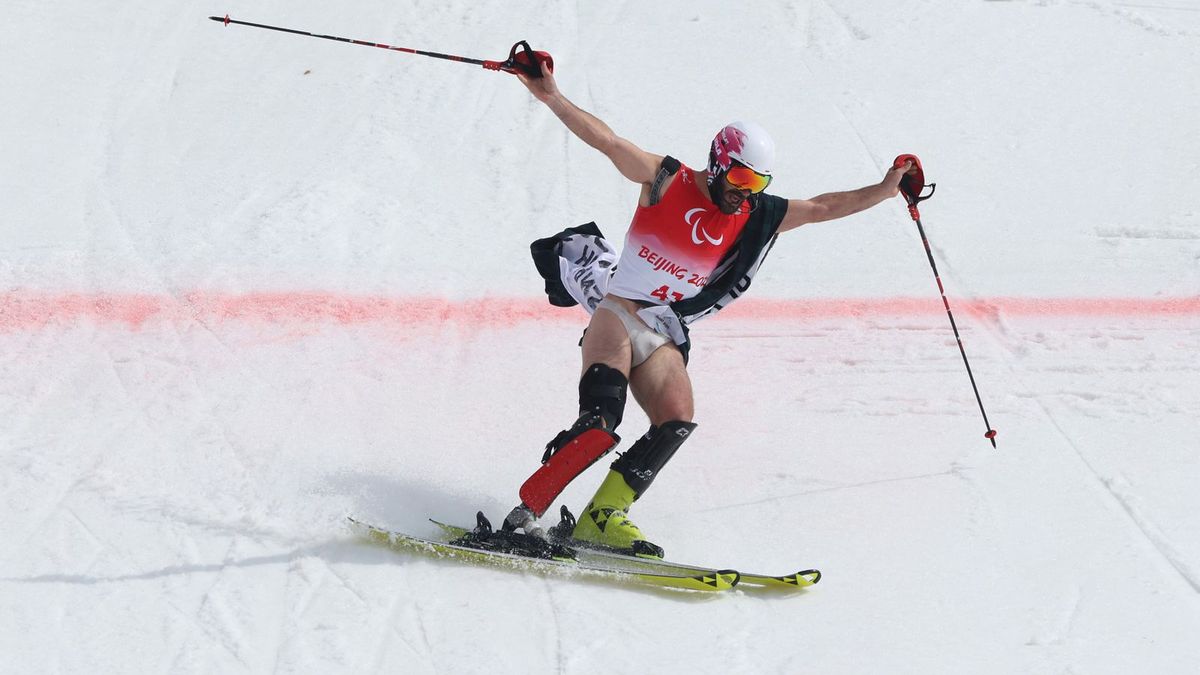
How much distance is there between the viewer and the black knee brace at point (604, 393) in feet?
15.1

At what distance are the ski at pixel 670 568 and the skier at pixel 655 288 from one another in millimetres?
38

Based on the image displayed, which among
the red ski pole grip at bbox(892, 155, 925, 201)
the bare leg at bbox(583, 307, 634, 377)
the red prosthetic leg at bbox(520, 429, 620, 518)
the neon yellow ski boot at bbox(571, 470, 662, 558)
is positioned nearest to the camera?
the red prosthetic leg at bbox(520, 429, 620, 518)

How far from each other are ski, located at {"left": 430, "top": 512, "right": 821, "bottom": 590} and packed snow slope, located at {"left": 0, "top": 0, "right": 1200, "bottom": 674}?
0.22 feet

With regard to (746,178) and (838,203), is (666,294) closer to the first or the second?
(746,178)

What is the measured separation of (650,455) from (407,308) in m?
2.21

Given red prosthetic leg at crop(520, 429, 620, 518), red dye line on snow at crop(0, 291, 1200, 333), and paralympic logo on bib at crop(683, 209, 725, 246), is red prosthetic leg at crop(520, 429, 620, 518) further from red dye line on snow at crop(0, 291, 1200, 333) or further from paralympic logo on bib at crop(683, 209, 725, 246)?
red dye line on snow at crop(0, 291, 1200, 333)

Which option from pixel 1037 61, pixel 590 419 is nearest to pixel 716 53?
pixel 1037 61

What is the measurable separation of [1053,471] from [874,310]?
152cm

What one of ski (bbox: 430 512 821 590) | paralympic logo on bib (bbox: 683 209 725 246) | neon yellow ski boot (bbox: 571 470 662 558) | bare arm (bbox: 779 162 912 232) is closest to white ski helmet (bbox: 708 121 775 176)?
paralympic logo on bib (bbox: 683 209 725 246)

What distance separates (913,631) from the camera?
14.8ft

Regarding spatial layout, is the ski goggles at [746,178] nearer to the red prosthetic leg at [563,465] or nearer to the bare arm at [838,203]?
the bare arm at [838,203]

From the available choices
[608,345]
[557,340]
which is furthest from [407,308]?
[608,345]

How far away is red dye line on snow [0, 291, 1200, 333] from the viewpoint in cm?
609

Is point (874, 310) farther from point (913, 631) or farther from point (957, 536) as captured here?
point (913, 631)
